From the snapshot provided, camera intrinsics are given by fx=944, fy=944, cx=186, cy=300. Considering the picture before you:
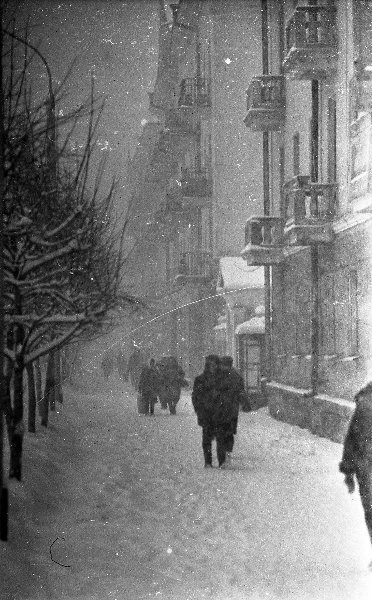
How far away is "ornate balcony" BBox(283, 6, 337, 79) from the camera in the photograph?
571 inches

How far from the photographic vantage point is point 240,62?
20.4 m

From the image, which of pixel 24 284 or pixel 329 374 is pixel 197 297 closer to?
pixel 329 374

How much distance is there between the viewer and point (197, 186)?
23.2 meters

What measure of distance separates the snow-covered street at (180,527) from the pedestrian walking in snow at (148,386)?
17.8ft

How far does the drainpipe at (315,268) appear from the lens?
15.5 metres

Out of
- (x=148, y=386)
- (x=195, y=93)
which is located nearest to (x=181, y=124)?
(x=195, y=93)

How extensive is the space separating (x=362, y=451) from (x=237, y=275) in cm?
1507

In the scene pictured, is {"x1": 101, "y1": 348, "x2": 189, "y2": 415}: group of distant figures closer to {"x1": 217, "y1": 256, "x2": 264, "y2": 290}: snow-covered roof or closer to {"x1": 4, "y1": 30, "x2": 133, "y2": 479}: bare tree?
{"x1": 217, "y1": 256, "x2": 264, "y2": 290}: snow-covered roof

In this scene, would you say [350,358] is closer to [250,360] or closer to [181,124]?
[250,360]

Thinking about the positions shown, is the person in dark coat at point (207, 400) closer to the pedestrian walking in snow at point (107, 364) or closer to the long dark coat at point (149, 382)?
the long dark coat at point (149, 382)

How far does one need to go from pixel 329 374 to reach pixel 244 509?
7.61 m

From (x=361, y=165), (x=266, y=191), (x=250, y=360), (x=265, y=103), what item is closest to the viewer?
(x=361, y=165)

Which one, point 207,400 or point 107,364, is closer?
point 207,400

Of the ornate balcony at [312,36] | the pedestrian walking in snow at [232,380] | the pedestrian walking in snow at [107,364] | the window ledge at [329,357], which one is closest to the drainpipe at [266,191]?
the ornate balcony at [312,36]
